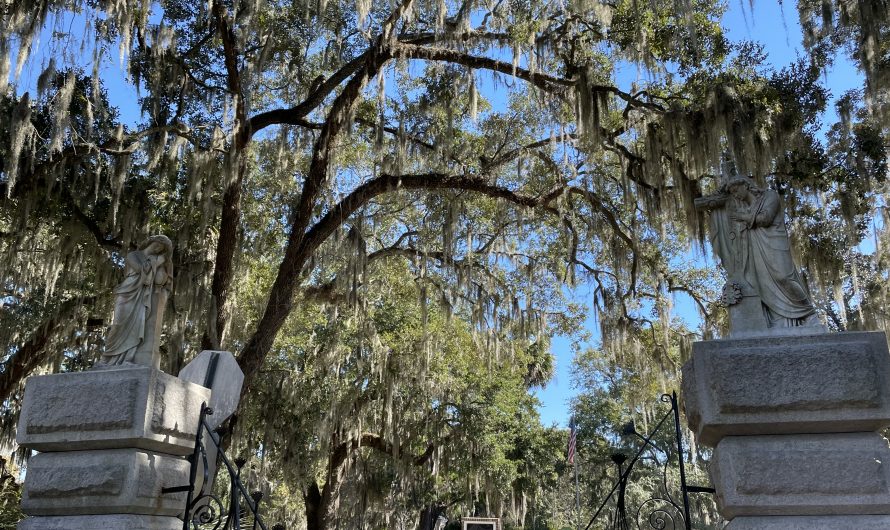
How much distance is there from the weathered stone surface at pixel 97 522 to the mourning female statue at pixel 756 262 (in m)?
3.97

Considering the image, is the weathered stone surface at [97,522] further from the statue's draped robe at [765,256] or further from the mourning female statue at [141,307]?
the statue's draped robe at [765,256]

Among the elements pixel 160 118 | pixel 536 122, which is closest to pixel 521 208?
pixel 536 122

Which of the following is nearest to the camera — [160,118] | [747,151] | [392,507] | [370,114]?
[747,151]

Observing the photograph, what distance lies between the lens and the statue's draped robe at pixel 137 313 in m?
5.25

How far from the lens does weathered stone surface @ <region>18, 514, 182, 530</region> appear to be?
4.68 m

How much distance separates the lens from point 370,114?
1334 centimetres

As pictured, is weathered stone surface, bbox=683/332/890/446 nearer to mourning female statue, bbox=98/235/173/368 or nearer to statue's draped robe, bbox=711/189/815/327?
statue's draped robe, bbox=711/189/815/327

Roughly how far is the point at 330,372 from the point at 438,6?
9.15 m

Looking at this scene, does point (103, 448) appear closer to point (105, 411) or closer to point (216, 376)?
point (105, 411)

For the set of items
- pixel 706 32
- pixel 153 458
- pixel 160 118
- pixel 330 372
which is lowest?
pixel 153 458

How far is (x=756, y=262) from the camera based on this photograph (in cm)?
455

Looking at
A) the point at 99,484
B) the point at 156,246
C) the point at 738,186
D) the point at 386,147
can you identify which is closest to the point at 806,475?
the point at 738,186

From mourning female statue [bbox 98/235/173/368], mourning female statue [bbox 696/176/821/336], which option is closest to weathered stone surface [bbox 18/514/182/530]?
mourning female statue [bbox 98/235/173/368]

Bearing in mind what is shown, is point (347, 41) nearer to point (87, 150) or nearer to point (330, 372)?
point (87, 150)
